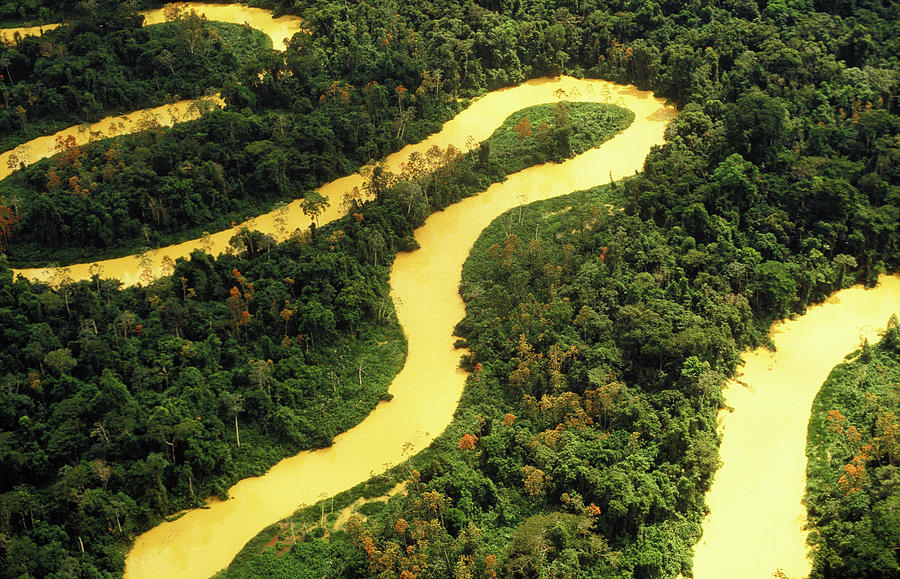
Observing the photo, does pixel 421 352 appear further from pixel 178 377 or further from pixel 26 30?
pixel 26 30

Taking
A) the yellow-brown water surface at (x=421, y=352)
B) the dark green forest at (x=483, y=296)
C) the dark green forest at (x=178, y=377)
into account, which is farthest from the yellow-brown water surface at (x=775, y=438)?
the dark green forest at (x=178, y=377)

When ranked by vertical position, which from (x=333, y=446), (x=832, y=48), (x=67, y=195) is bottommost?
(x=333, y=446)

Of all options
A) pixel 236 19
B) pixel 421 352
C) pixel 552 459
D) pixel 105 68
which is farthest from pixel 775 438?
pixel 236 19

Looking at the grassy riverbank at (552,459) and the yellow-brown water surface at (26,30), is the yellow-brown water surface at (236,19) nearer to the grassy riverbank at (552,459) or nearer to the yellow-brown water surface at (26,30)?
the yellow-brown water surface at (26,30)

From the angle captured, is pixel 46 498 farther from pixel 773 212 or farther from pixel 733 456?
pixel 773 212

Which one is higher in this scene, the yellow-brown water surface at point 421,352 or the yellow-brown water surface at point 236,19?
the yellow-brown water surface at point 236,19

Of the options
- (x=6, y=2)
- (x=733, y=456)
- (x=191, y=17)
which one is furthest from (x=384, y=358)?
(x=6, y=2)

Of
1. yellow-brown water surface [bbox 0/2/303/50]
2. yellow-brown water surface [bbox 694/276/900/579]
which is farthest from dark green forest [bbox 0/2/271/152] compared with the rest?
yellow-brown water surface [bbox 694/276/900/579]
